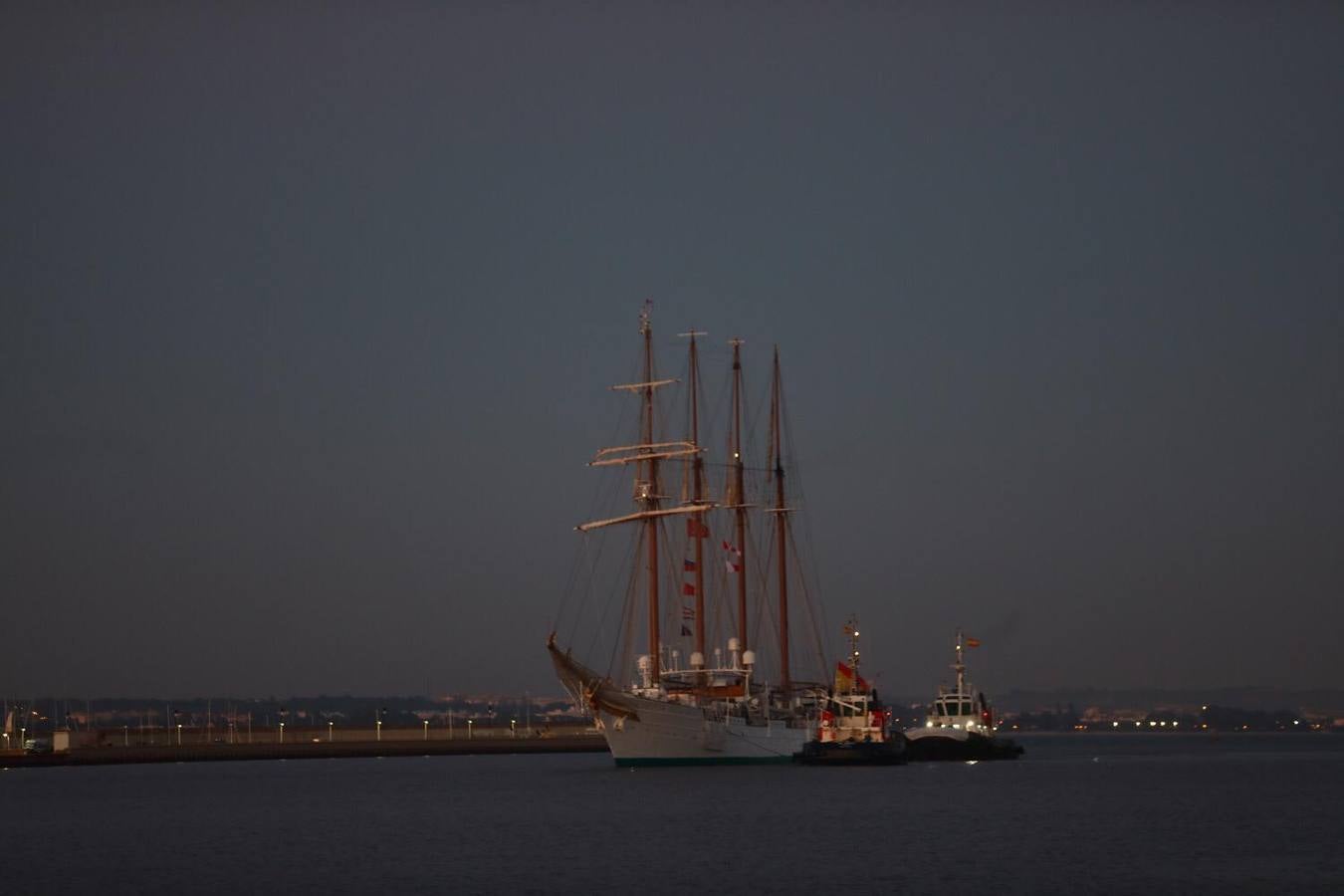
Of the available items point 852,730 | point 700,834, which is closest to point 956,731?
point 852,730

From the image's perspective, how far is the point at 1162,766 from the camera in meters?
123

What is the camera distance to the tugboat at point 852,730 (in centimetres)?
10131

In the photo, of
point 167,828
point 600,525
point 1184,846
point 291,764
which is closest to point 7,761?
point 291,764

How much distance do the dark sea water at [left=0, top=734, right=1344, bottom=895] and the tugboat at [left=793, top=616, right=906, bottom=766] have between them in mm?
1801

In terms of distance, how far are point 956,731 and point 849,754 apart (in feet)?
50.4

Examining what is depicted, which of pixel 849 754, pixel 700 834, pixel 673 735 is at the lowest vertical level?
pixel 700 834

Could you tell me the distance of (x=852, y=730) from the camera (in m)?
106

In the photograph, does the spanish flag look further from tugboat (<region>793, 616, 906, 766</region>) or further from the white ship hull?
the white ship hull

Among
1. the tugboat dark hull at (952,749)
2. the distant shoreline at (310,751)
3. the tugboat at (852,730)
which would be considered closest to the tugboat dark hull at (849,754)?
the tugboat at (852,730)

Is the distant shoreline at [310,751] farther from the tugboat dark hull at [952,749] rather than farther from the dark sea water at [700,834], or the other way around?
the tugboat dark hull at [952,749]

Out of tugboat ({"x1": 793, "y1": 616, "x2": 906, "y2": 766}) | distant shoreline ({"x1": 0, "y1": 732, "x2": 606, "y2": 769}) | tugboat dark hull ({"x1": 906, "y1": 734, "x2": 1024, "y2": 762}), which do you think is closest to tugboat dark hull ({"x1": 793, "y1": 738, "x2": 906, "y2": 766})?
tugboat ({"x1": 793, "y1": 616, "x2": 906, "y2": 766})

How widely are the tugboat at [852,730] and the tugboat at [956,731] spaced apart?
3943 mm

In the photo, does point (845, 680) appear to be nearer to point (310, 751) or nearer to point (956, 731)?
point (956, 731)

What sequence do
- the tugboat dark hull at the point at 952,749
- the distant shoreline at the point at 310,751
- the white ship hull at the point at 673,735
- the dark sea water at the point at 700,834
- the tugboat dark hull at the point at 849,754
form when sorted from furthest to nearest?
the distant shoreline at the point at 310,751
the tugboat dark hull at the point at 952,749
the tugboat dark hull at the point at 849,754
the white ship hull at the point at 673,735
the dark sea water at the point at 700,834
